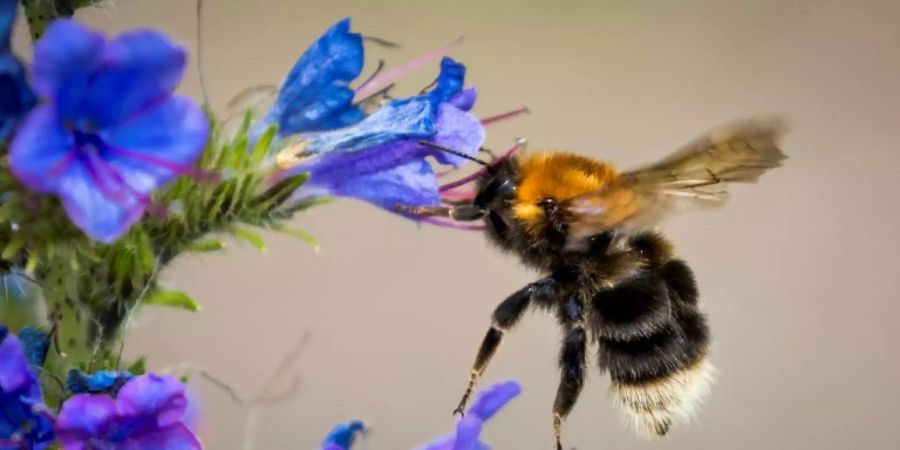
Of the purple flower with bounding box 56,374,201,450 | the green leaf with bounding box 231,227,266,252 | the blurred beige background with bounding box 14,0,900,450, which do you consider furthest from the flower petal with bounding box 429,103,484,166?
the blurred beige background with bounding box 14,0,900,450

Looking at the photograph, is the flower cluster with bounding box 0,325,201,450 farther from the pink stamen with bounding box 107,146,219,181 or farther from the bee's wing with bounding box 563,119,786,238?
the bee's wing with bounding box 563,119,786,238

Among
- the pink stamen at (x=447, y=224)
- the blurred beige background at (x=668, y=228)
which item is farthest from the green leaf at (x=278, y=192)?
the blurred beige background at (x=668, y=228)

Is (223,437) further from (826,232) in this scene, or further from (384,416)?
(826,232)

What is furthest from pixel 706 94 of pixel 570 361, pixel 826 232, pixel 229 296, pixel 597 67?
pixel 570 361

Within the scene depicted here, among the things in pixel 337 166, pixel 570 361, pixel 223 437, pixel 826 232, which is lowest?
pixel 223 437

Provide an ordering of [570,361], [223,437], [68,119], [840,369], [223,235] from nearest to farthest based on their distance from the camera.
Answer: [68,119] < [223,235] < [570,361] < [223,437] < [840,369]

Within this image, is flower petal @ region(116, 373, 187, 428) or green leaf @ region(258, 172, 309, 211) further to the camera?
green leaf @ region(258, 172, 309, 211)

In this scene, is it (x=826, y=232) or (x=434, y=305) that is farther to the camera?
(x=826, y=232)
